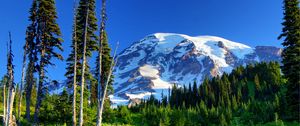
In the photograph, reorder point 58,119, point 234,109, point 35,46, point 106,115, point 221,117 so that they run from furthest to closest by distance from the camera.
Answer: point 234,109
point 221,117
point 106,115
point 58,119
point 35,46

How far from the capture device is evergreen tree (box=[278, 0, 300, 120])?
150 ft

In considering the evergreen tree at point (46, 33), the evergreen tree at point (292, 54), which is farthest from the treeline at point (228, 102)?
the evergreen tree at point (46, 33)

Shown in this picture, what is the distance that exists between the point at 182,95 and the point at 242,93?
26455 mm

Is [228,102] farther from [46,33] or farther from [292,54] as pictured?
[46,33]

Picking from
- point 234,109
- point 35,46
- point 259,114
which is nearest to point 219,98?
point 234,109

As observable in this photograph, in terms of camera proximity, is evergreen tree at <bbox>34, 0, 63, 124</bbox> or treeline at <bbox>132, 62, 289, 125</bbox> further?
treeline at <bbox>132, 62, 289, 125</bbox>

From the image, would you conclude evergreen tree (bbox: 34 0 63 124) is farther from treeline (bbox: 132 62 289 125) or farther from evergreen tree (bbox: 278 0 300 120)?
treeline (bbox: 132 62 289 125)

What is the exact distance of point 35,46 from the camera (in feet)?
140

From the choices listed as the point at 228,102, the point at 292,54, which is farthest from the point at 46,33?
the point at 228,102

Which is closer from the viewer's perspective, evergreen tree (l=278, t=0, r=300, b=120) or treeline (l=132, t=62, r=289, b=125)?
evergreen tree (l=278, t=0, r=300, b=120)

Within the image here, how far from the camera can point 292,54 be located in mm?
46062

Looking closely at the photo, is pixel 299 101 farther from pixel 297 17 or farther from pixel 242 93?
pixel 242 93

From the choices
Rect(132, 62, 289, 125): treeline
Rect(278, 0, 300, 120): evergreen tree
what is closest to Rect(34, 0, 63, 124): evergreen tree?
Rect(278, 0, 300, 120): evergreen tree

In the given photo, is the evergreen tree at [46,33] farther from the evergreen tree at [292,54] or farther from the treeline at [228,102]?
the treeline at [228,102]
